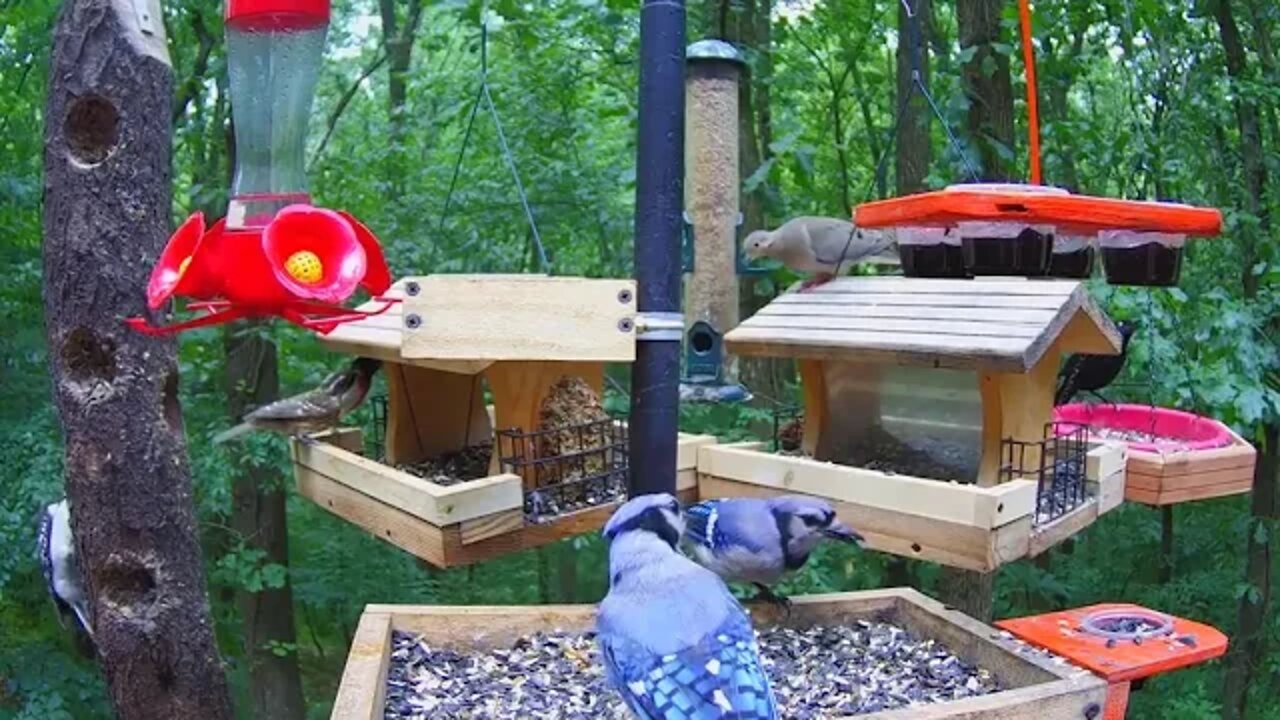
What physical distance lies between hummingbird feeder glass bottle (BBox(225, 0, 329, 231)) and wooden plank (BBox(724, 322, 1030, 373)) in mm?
1104

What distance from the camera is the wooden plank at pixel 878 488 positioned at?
2.27m

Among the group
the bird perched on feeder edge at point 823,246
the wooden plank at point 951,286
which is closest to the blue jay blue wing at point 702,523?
the wooden plank at point 951,286

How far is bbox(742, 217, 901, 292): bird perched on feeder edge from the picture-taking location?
126 inches

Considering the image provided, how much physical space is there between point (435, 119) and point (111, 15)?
10.9ft

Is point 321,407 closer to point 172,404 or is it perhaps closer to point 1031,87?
point 172,404

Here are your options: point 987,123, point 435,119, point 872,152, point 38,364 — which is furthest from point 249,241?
point 872,152

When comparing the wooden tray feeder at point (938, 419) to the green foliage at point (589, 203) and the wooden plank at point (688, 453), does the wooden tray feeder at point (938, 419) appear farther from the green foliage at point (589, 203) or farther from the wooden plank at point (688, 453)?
the green foliage at point (589, 203)

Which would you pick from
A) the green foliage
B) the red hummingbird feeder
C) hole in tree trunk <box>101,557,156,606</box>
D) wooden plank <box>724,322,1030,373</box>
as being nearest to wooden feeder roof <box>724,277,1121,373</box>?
wooden plank <box>724,322,1030,373</box>

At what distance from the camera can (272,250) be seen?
5.95 ft

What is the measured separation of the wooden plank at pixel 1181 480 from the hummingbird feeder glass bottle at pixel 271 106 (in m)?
2.35

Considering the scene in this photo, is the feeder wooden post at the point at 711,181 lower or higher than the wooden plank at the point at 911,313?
higher

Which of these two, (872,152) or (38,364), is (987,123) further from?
(38,364)

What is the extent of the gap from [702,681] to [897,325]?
1.06 m

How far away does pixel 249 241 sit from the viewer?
188 cm
